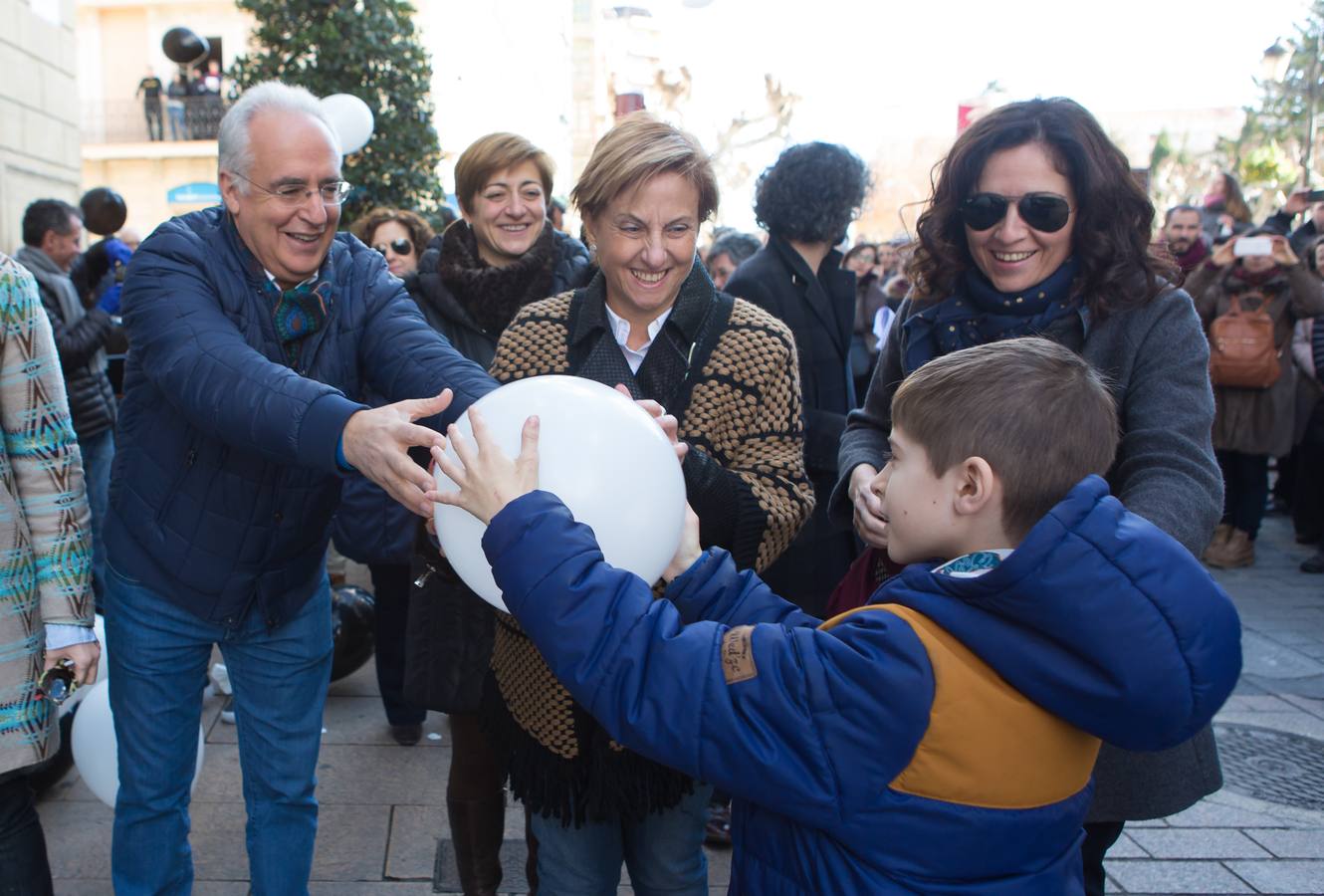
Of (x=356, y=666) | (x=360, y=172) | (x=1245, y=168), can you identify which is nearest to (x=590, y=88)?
(x=1245, y=168)

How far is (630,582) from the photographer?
1.39 meters

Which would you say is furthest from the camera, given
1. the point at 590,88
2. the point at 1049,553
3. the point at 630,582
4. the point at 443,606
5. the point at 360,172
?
the point at 590,88

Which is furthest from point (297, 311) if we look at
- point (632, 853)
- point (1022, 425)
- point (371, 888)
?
point (371, 888)

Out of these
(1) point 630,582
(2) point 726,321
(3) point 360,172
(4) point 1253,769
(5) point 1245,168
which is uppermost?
(5) point 1245,168

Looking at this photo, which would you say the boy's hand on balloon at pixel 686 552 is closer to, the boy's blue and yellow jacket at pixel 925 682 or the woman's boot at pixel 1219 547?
the boy's blue and yellow jacket at pixel 925 682

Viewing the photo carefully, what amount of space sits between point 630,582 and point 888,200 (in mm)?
67084

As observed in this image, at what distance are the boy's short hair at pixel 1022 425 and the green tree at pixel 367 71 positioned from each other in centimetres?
699

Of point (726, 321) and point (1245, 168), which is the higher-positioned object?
point (1245, 168)

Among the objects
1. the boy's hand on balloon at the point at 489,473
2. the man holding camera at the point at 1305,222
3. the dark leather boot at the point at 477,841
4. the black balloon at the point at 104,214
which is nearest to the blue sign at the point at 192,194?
the black balloon at the point at 104,214

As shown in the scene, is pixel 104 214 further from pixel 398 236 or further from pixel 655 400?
pixel 655 400

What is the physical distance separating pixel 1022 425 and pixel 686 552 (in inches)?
25.3

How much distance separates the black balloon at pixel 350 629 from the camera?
4.58 metres

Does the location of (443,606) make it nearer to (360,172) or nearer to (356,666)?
(356,666)

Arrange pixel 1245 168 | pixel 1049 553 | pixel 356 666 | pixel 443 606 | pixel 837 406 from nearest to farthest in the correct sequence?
pixel 1049 553
pixel 443 606
pixel 837 406
pixel 356 666
pixel 1245 168
